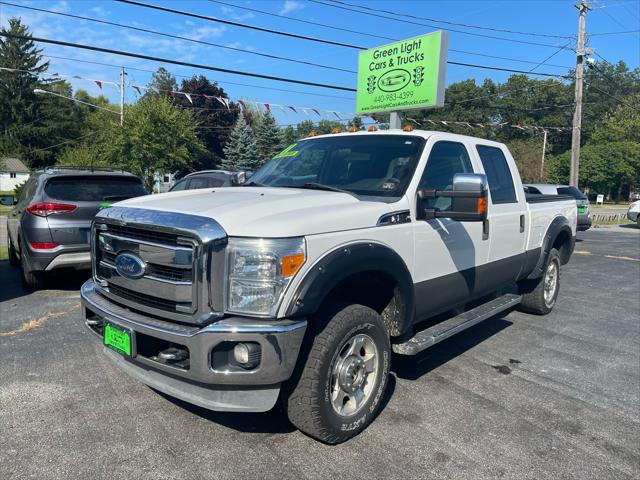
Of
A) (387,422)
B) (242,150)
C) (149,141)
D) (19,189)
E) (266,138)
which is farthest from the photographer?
(266,138)

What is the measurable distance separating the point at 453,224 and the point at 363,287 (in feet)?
3.56

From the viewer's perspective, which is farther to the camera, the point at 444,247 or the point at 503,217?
the point at 503,217

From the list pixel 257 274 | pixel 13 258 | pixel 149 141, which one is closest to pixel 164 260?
pixel 257 274

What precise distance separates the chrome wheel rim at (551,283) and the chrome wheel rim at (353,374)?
388 cm

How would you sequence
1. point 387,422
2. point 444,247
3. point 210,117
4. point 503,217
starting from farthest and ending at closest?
point 210,117
point 503,217
point 444,247
point 387,422

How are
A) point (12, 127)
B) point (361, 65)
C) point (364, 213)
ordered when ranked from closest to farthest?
point (364, 213) < point (361, 65) < point (12, 127)

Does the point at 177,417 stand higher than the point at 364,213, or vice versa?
the point at 364,213

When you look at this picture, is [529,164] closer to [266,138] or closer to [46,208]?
[266,138]

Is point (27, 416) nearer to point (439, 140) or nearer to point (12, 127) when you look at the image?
point (439, 140)

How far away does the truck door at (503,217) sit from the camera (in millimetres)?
4664

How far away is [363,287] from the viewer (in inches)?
136

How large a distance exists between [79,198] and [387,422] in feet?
17.3

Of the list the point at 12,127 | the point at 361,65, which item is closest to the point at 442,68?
the point at 361,65

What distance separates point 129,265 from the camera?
305cm
